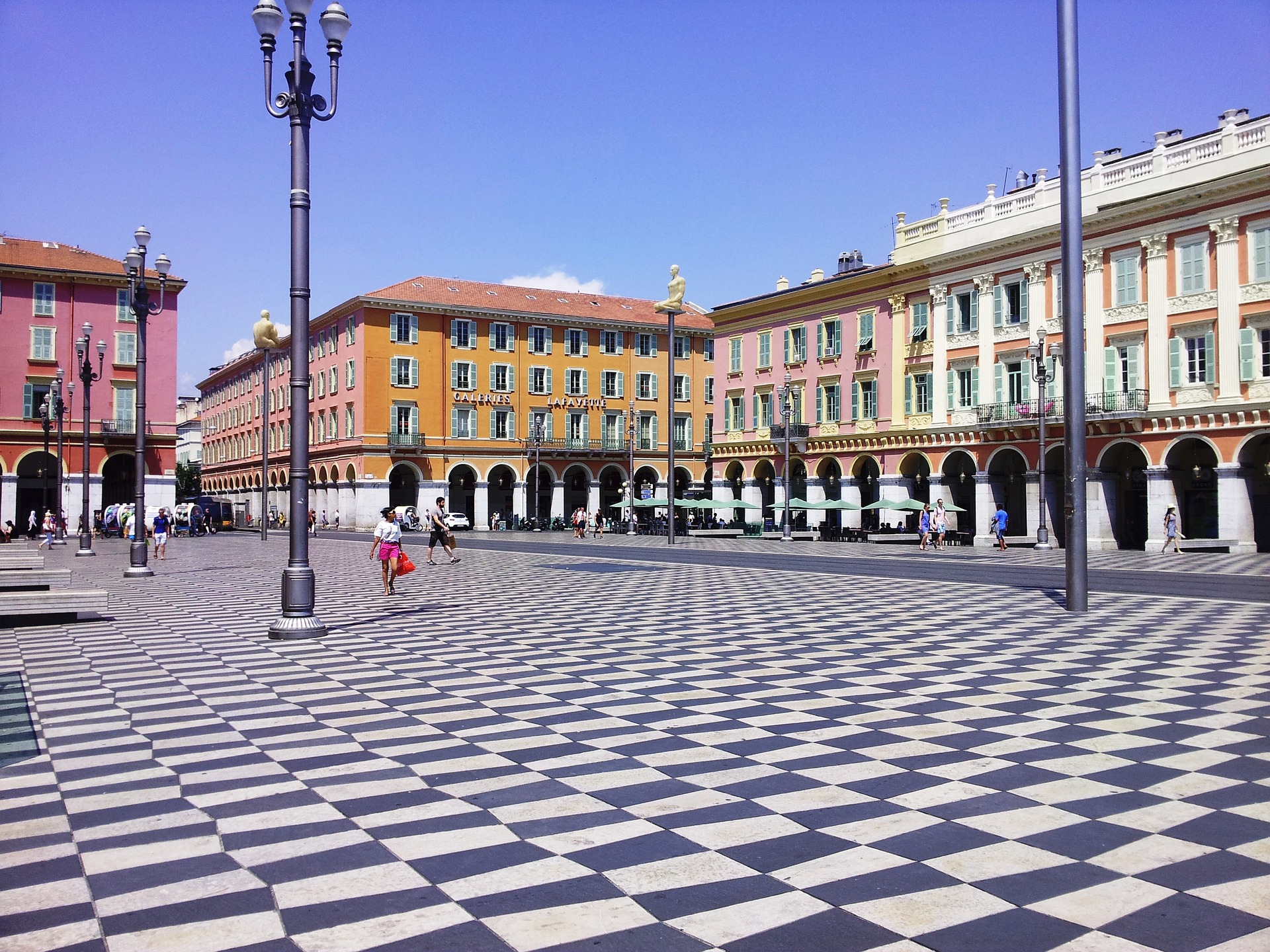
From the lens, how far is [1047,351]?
41.2m

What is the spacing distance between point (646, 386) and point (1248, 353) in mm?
45486

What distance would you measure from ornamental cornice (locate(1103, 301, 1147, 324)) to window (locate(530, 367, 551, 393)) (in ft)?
132

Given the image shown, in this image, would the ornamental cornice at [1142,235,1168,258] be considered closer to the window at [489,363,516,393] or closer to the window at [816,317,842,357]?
the window at [816,317,842,357]

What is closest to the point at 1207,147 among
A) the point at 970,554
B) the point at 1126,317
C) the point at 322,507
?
the point at 1126,317

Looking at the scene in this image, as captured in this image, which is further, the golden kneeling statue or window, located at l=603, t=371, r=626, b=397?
window, located at l=603, t=371, r=626, b=397

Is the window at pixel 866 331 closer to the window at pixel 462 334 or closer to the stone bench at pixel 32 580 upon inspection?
the window at pixel 462 334

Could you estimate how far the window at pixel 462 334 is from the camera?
6919 cm

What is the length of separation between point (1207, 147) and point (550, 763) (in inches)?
1531

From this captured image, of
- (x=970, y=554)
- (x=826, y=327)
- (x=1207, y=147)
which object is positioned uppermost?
(x=1207, y=147)

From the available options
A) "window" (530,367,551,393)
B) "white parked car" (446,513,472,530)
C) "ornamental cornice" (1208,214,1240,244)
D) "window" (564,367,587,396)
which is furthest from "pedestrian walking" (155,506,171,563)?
"window" (564,367,587,396)

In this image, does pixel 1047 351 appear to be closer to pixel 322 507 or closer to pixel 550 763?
pixel 550 763

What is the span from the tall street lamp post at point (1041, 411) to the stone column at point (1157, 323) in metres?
3.60

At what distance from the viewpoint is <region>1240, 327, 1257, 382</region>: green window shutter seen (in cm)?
3572

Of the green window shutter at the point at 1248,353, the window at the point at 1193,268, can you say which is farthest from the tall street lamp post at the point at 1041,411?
the green window shutter at the point at 1248,353
